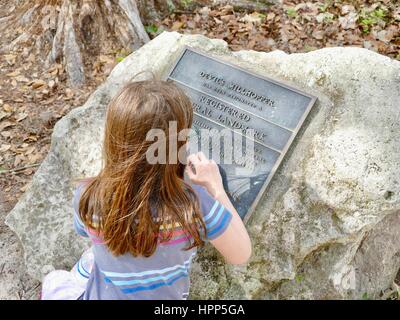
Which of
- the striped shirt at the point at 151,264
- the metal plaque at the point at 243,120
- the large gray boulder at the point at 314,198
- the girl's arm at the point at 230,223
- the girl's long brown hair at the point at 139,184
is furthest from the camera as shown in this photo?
the metal plaque at the point at 243,120

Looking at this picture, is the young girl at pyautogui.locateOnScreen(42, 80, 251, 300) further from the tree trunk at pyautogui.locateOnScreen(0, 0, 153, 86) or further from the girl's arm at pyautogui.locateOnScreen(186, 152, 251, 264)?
the tree trunk at pyautogui.locateOnScreen(0, 0, 153, 86)

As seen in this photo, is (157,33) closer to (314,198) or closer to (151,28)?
(151,28)

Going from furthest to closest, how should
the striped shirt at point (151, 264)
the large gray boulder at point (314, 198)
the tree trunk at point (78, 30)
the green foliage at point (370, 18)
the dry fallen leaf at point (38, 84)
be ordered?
1. the green foliage at point (370, 18)
2. the dry fallen leaf at point (38, 84)
3. the tree trunk at point (78, 30)
4. the large gray boulder at point (314, 198)
5. the striped shirt at point (151, 264)

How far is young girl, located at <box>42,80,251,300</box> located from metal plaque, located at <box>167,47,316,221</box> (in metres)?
0.60

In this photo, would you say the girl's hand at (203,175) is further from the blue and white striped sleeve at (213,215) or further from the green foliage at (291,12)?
the green foliage at (291,12)

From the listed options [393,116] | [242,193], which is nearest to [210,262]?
[242,193]

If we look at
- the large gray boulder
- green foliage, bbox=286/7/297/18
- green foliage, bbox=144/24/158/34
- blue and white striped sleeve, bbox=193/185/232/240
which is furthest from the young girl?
green foliage, bbox=286/7/297/18

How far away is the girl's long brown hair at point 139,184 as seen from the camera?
1.60 metres

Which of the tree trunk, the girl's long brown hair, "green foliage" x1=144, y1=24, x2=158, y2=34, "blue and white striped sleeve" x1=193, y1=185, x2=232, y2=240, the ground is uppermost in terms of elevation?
the girl's long brown hair

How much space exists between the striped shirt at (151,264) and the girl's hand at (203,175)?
0.21 m

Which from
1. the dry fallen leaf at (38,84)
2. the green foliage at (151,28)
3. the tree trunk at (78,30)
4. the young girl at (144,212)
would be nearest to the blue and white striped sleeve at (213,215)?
the young girl at (144,212)

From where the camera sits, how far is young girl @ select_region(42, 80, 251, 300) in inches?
63.7

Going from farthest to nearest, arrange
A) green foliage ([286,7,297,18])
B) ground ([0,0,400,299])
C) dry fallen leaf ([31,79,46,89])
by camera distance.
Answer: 1. green foliage ([286,7,297,18])
2. dry fallen leaf ([31,79,46,89])
3. ground ([0,0,400,299])

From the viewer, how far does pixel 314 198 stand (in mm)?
2486
